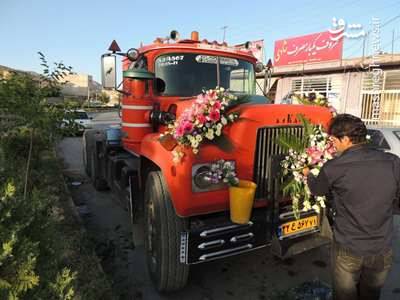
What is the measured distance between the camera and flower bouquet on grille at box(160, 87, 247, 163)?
2561 millimetres

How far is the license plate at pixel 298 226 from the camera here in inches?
114

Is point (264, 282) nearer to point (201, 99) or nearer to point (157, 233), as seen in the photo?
point (157, 233)

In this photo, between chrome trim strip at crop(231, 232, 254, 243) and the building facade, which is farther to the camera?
the building facade

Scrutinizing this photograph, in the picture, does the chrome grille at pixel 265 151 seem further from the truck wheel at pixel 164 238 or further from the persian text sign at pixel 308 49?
the persian text sign at pixel 308 49

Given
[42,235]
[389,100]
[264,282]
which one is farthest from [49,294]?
[389,100]

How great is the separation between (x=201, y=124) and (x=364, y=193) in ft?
4.32

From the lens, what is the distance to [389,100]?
14.1 metres

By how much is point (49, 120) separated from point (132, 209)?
5.02ft

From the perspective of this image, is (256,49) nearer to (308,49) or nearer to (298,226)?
(298,226)

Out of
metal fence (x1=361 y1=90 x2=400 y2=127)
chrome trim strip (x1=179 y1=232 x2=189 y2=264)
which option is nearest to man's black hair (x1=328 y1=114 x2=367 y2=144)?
chrome trim strip (x1=179 y1=232 x2=189 y2=264)

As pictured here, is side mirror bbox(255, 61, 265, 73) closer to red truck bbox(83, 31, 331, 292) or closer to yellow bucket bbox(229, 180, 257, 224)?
red truck bbox(83, 31, 331, 292)

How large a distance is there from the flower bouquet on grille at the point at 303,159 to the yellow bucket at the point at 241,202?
42cm

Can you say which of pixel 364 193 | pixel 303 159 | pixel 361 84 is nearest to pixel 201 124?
pixel 303 159

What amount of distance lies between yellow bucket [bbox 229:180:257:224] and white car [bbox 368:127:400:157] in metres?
4.35
